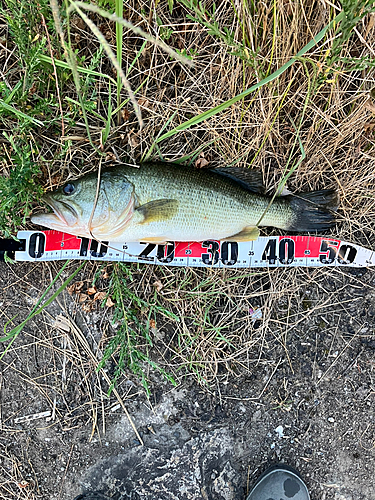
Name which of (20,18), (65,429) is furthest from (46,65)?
(65,429)

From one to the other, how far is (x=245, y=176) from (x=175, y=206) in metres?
0.71

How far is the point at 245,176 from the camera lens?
3203mm

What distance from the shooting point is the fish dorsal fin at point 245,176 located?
3178 millimetres

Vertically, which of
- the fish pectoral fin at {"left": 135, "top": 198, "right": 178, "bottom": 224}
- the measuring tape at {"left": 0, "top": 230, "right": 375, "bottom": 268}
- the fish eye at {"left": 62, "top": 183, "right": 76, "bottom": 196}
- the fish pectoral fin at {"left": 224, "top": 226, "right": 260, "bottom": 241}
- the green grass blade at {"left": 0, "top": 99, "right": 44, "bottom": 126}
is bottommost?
the measuring tape at {"left": 0, "top": 230, "right": 375, "bottom": 268}

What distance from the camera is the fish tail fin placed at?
127 inches

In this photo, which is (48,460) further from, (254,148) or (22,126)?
(254,148)

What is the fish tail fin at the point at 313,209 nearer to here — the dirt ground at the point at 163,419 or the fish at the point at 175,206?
the fish at the point at 175,206

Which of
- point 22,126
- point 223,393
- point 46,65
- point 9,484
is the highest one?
point 46,65

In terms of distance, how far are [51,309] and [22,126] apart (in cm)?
153

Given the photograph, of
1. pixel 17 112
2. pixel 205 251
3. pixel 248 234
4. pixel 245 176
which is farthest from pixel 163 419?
pixel 17 112

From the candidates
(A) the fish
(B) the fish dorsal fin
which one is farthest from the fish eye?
(B) the fish dorsal fin

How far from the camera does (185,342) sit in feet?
10.8

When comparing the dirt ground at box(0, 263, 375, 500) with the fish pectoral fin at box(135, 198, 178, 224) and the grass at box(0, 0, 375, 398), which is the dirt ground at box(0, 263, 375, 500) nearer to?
the grass at box(0, 0, 375, 398)

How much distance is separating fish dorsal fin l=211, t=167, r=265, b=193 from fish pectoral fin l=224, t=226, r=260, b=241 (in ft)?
1.09
